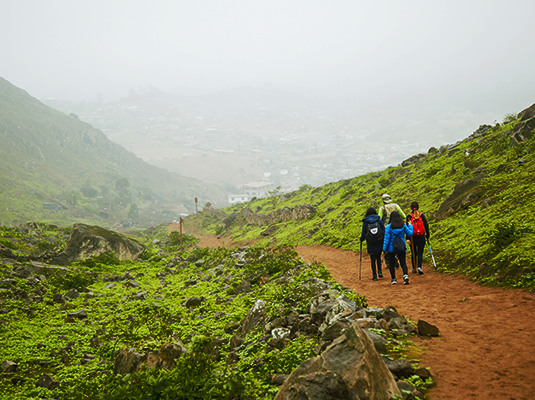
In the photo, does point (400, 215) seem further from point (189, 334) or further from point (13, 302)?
point (13, 302)

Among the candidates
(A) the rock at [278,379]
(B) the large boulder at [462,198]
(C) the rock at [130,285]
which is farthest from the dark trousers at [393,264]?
(C) the rock at [130,285]

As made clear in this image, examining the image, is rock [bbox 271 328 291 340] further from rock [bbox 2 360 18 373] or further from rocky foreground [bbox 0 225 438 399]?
rock [bbox 2 360 18 373]

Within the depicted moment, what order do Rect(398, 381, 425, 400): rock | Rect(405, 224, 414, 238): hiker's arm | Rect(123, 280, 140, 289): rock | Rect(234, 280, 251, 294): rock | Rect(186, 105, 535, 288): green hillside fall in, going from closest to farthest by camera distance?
Rect(398, 381, 425, 400): rock → Rect(186, 105, 535, 288): green hillside → Rect(405, 224, 414, 238): hiker's arm → Rect(234, 280, 251, 294): rock → Rect(123, 280, 140, 289): rock

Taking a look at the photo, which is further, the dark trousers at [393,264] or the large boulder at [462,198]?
the large boulder at [462,198]

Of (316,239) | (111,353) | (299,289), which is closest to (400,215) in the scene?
(299,289)

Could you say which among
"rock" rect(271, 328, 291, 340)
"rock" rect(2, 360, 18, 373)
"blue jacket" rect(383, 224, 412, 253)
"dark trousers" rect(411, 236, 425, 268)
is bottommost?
"rock" rect(2, 360, 18, 373)

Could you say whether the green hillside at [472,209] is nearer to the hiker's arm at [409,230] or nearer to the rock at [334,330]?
the hiker's arm at [409,230]

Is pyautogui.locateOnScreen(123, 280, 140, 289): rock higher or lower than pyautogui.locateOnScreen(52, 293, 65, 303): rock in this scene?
lower

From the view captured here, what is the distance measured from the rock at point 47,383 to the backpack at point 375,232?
32.8 ft

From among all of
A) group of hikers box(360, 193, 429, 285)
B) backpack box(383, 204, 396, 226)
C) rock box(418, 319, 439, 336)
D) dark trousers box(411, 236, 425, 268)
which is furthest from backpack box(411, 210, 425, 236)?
rock box(418, 319, 439, 336)

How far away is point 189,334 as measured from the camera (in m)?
8.98

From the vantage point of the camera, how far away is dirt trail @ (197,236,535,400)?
4.26m

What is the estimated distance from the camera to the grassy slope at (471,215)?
907 cm

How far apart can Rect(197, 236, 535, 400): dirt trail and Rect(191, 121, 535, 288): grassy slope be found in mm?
900
